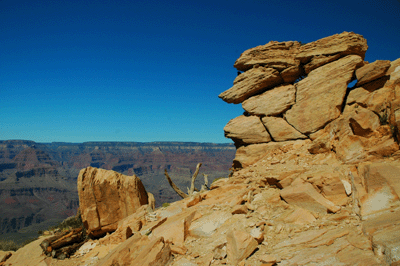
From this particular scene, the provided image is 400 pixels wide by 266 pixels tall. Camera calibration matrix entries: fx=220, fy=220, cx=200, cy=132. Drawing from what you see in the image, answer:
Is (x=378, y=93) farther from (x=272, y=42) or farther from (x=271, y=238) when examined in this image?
(x=271, y=238)

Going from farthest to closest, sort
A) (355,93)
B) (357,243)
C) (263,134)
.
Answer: (263,134)
(355,93)
(357,243)

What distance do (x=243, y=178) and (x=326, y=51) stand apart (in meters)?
12.2

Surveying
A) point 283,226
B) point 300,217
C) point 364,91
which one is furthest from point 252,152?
point 283,226

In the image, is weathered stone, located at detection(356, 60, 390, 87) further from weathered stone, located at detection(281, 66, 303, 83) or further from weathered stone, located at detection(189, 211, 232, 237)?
weathered stone, located at detection(189, 211, 232, 237)

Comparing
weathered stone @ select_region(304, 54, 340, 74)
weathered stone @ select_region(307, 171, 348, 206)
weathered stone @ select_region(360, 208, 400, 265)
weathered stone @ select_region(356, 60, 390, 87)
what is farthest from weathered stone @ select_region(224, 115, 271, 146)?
weathered stone @ select_region(360, 208, 400, 265)

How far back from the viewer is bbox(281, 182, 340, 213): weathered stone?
9.73m

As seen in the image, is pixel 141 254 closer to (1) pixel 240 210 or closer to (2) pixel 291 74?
(1) pixel 240 210

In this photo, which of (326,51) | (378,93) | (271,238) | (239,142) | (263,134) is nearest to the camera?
(271,238)

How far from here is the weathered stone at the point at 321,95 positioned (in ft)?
54.0

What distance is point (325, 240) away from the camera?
782 cm

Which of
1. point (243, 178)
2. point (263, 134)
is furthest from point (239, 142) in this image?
point (243, 178)

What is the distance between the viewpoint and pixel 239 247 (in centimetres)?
840

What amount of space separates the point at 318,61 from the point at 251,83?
553 cm

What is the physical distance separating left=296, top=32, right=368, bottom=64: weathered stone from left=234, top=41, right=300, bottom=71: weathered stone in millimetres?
910
